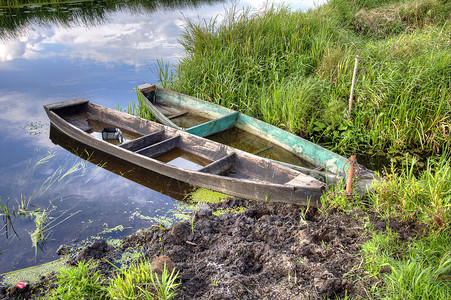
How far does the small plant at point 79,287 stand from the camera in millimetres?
2412

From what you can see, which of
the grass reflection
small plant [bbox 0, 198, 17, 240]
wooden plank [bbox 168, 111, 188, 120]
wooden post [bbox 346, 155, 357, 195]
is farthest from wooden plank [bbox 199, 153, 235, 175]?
the grass reflection

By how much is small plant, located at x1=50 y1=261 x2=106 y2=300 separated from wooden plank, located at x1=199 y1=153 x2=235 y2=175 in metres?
1.75

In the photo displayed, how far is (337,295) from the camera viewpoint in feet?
7.85

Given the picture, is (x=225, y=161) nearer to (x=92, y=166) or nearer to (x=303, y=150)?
(x=303, y=150)

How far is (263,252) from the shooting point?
2803 millimetres

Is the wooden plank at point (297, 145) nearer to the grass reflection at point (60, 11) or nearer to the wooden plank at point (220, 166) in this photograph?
the wooden plank at point (220, 166)

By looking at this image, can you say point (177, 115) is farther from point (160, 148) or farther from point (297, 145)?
point (297, 145)

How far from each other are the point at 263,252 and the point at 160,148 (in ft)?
8.01

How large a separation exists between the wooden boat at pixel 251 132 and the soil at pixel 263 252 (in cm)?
62

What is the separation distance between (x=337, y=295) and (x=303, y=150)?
2277mm

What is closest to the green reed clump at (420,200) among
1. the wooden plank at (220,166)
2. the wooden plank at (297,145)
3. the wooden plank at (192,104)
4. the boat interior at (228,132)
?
the wooden plank at (297,145)

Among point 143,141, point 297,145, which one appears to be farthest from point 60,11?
point 297,145

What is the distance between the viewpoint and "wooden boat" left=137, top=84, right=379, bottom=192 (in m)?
3.92

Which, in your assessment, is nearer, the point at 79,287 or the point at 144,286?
the point at 144,286
